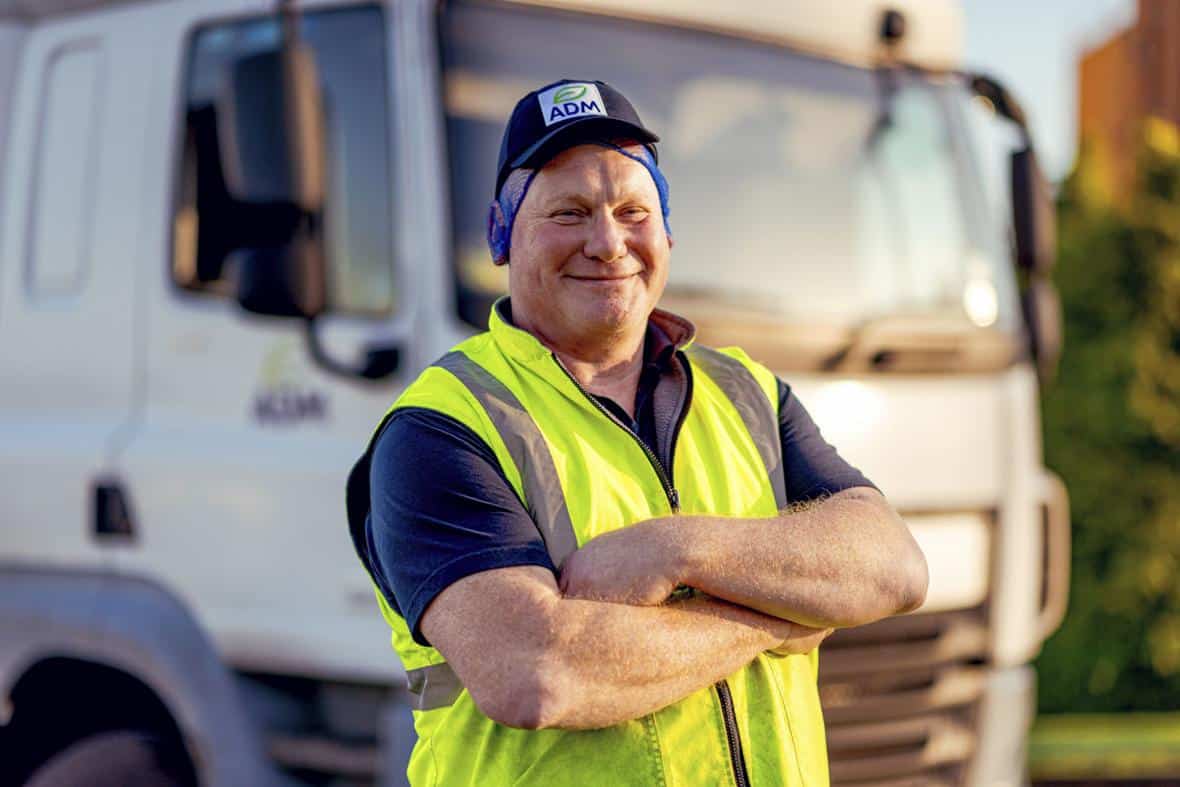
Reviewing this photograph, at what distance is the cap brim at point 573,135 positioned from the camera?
6.32 ft

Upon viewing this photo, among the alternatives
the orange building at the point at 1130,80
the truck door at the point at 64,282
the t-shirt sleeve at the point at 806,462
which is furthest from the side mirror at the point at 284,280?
the orange building at the point at 1130,80

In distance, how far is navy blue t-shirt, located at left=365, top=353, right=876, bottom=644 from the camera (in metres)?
1.80

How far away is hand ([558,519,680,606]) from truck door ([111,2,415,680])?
5.21 feet

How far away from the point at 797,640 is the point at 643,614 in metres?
0.26

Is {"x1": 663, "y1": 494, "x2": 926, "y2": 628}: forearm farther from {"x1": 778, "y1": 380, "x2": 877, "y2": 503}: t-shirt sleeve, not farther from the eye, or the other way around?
the eye

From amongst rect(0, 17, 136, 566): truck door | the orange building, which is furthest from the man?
the orange building

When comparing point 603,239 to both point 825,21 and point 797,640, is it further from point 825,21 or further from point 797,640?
point 825,21

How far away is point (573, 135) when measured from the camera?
1.94 metres

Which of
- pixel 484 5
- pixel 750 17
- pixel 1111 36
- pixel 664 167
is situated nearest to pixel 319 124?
pixel 484 5

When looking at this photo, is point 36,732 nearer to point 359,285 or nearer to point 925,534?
point 359,285

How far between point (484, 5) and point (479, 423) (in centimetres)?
189

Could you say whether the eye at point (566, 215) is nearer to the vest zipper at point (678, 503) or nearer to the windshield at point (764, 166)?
the vest zipper at point (678, 503)

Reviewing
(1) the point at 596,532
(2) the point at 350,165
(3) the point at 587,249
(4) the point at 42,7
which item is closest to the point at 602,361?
(3) the point at 587,249

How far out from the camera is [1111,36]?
22.0m
